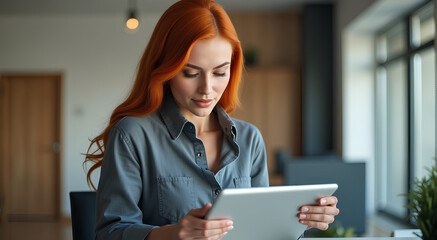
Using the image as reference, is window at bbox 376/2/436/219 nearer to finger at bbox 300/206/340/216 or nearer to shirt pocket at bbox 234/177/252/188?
shirt pocket at bbox 234/177/252/188

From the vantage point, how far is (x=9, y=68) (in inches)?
286

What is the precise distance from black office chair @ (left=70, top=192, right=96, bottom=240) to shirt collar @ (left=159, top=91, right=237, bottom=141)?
0.44 metres

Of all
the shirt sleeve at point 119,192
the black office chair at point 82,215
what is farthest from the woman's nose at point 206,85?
the black office chair at point 82,215

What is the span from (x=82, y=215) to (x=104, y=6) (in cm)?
569

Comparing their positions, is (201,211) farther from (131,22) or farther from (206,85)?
(131,22)

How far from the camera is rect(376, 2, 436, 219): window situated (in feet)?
16.4

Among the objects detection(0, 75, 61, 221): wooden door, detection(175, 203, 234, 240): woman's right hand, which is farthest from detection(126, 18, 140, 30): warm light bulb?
detection(175, 203, 234, 240): woman's right hand

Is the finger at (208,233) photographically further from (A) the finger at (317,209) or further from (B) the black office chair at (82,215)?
(B) the black office chair at (82,215)

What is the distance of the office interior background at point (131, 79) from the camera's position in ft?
20.8

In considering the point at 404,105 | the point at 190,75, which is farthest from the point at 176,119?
the point at 404,105

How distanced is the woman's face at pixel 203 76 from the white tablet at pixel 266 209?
0.38 meters

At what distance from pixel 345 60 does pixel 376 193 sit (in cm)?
Answer: 195

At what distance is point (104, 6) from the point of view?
267 inches

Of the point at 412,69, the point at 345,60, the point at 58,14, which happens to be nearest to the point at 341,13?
the point at 345,60
